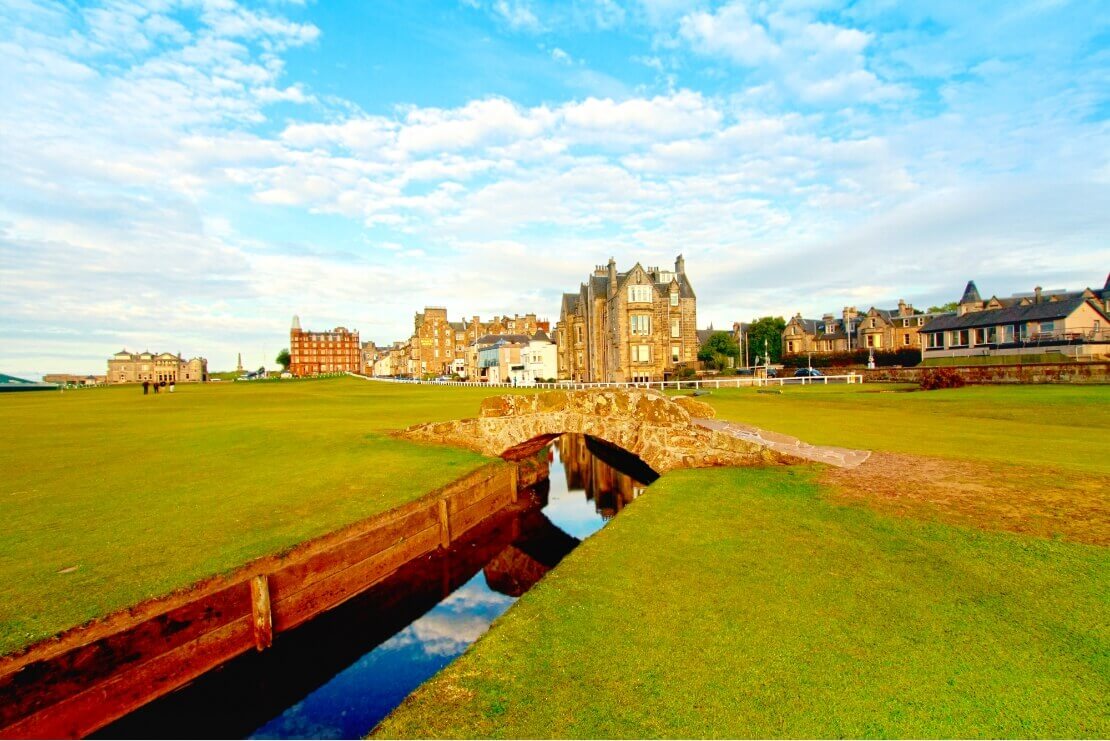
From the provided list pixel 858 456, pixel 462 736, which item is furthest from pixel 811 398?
pixel 462 736

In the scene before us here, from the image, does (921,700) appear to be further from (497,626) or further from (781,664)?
(497,626)

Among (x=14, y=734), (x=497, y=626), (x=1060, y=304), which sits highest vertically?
(x=1060, y=304)

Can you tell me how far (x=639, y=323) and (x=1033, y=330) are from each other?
144ft

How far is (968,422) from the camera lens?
812 inches

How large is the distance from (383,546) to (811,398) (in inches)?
1199

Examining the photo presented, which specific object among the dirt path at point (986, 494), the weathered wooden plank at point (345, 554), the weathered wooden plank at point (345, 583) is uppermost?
the dirt path at point (986, 494)

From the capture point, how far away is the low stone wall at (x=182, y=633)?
614 cm

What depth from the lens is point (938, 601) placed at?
6.28 m

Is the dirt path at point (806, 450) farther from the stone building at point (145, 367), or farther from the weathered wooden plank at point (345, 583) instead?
the stone building at point (145, 367)

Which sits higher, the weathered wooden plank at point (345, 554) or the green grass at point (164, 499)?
the green grass at point (164, 499)

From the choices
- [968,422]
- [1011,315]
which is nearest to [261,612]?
[968,422]

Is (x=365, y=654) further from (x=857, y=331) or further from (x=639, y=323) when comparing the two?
(x=857, y=331)

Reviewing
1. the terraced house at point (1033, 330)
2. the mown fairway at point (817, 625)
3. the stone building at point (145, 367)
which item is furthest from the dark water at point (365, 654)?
the stone building at point (145, 367)

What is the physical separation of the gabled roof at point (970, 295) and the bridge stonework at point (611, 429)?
9902cm
